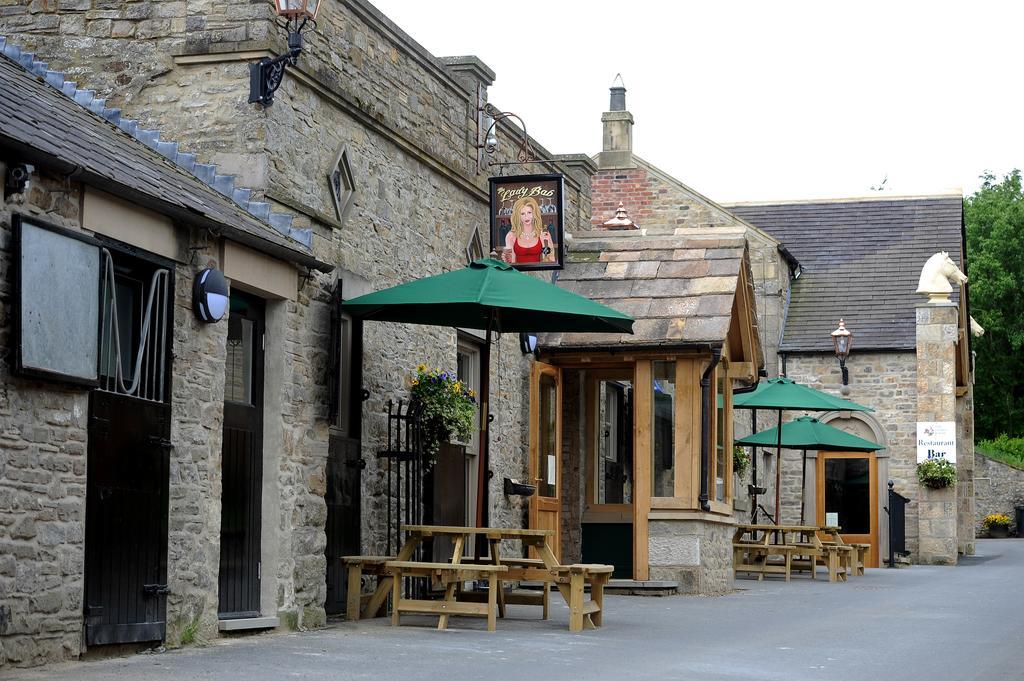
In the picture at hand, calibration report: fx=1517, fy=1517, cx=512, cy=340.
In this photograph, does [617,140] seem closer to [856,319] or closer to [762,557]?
[856,319]

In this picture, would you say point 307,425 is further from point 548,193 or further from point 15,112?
point 548,193

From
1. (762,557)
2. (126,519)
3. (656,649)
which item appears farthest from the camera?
(762,557)

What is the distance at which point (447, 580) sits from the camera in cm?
1097

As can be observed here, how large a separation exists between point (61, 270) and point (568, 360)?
893 cm

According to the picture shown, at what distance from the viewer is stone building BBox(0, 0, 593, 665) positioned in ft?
30.1

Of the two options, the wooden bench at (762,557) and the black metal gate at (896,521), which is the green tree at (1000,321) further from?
the wooden bench at (762,557)

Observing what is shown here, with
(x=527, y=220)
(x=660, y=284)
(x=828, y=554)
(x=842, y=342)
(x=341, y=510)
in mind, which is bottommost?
(x=828, y=554)

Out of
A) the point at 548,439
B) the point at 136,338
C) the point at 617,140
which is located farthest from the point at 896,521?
the point at 136,338

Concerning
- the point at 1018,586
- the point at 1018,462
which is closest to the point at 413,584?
the point at 1018,586

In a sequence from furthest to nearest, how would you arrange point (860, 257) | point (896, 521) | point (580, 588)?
1. point (860, 257)
2. point (896, 521)
3. point (580, 588)

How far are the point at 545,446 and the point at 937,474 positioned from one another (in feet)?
44.7

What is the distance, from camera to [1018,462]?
4453 centimetres

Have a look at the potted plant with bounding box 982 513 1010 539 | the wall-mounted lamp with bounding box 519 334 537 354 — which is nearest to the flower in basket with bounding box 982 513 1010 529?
the potted plant with bounding box 982 513 1010 539

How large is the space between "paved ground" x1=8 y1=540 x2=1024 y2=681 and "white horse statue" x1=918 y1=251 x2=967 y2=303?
14.4 m
